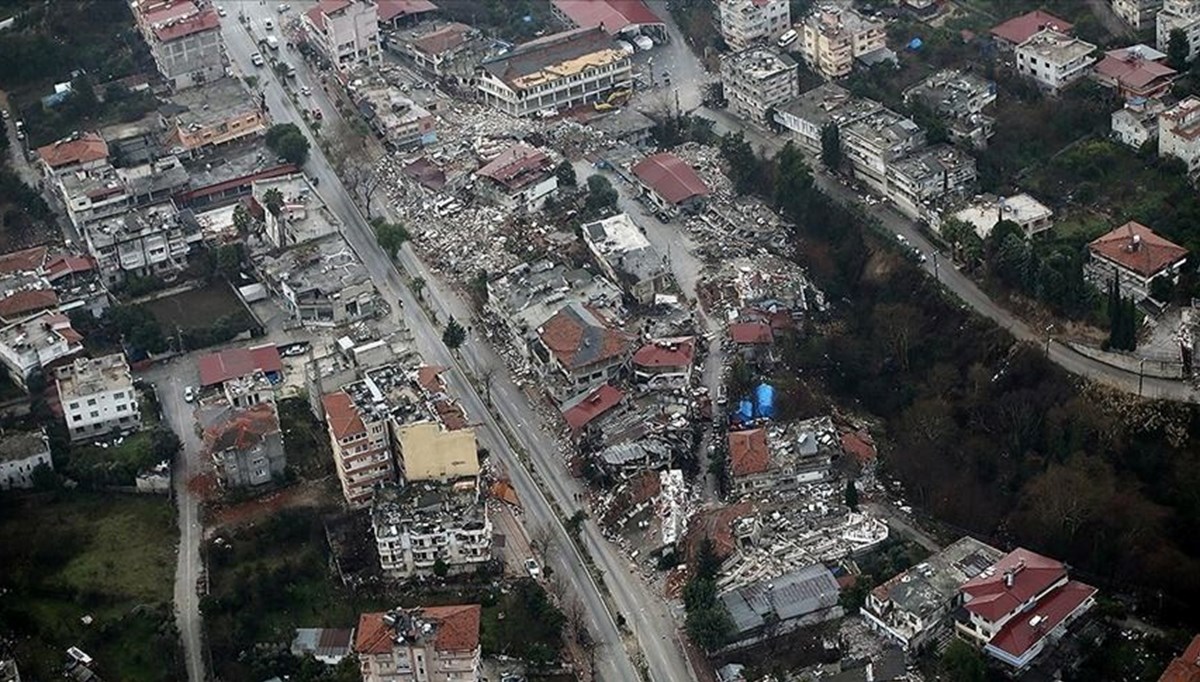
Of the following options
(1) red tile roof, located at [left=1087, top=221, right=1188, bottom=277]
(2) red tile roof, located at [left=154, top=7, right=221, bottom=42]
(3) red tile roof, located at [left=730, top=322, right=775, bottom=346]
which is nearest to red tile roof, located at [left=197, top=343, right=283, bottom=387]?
(3) red tile roof, located at [left=730, top=322, right=775, bottom=346]

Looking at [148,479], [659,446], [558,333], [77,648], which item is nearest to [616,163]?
[558,333]

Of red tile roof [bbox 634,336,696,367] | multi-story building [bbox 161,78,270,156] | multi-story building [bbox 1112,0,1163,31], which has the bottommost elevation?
red tile roof [bbox 634,336,696,367]

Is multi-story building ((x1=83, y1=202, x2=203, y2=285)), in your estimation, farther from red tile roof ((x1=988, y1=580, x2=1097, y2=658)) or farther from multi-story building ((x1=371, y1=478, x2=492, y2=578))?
red tile roof ((x1=988, y1=580, x2=1097, y2=658))

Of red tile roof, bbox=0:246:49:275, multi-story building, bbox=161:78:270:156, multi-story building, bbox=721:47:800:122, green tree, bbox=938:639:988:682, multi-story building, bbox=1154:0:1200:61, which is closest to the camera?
green tree, bbox=938:639:988:682

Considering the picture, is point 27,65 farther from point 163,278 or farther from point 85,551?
point 85,551

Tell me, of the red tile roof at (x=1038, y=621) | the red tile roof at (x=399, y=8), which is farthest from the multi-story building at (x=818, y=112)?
the red tile roof at (x=1038, y=621)

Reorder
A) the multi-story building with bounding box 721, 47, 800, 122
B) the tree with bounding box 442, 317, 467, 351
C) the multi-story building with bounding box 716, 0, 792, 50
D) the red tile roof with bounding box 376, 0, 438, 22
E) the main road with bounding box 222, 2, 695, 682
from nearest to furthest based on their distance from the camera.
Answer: the main road with bounding box 222, 2, 695, 682, the tree with bounding box 442, 317, 467, 351, the multi-story building with bounding box 721, 47, 800, 122, the multi-story building with bounding box 716, 0, 792, 50, the red tile roof with bounding box 376, 0, 438, 22
